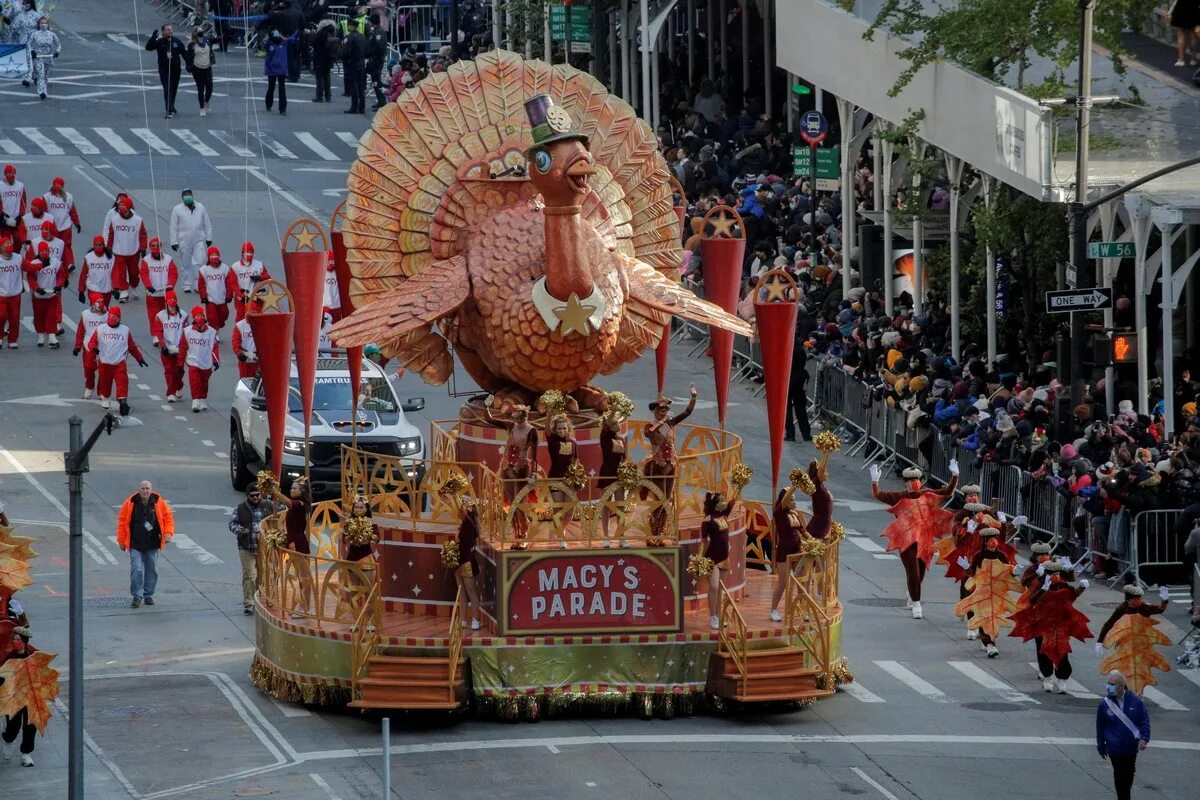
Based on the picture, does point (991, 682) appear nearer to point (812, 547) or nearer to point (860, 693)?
point (860, 693)

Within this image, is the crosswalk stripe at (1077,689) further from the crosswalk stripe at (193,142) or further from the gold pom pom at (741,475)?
the crosswalk stripe at (193,142)

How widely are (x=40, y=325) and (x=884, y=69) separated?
1329cm

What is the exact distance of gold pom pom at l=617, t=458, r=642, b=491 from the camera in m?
25.7

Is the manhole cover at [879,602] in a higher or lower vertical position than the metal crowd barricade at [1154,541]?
lower

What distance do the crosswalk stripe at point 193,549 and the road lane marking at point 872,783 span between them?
10534 millimetres

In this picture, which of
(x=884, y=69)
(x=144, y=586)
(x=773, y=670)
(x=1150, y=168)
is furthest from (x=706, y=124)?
(x=773, y=670)

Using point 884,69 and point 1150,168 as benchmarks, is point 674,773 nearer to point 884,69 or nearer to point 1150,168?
point 1150,168

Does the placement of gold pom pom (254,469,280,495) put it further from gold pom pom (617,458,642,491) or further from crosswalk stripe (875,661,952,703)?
crosswalk stripe (875,661,952,703)

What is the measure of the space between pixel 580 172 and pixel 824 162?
17.3 m

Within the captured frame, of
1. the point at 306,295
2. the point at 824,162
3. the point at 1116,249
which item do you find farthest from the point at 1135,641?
the point at 824,162

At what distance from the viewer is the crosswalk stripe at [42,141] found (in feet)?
184

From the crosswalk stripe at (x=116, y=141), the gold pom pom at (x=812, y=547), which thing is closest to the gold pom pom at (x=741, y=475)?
the gold pom pom at (x=812, y=547)

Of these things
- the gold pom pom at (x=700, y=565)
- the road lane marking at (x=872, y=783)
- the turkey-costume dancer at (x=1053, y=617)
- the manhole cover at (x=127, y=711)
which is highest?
the gold pom pom at (x=700, y=565)

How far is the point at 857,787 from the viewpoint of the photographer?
23.7 meters
